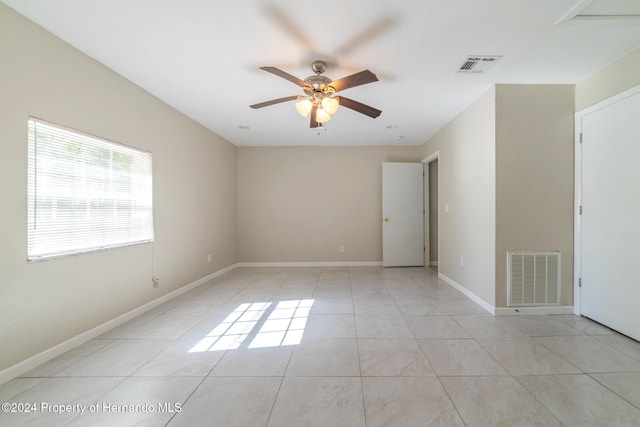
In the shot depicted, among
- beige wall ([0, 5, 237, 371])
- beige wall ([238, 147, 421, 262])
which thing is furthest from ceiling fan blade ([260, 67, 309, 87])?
beige wall ([238, 147, 421, 262])

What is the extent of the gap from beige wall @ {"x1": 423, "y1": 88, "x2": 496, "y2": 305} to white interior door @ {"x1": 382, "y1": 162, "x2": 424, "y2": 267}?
0.82 metres

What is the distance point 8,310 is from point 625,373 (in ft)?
14.0

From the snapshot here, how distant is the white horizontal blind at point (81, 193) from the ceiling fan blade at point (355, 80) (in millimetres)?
2250

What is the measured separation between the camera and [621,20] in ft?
5.84

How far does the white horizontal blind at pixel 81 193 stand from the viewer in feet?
6.18

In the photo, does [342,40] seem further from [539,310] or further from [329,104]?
[539,310]

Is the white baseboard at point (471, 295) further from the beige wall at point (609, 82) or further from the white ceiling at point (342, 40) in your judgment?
the white ceiling at point (342, 40)

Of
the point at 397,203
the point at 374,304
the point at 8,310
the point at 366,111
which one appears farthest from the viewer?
the point at 397,203

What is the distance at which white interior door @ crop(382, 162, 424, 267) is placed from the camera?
5.14 meters

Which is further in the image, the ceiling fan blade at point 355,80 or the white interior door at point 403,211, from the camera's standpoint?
the white interior door at point 403,211

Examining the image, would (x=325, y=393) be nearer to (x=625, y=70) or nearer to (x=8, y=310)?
Result: (x=8, y=310)

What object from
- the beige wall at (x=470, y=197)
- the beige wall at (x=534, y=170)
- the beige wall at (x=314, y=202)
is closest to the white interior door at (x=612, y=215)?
the beige wall at (x=534, y=170)

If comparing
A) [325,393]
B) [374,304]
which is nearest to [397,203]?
[374,304]

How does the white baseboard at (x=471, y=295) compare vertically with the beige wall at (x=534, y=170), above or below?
below
